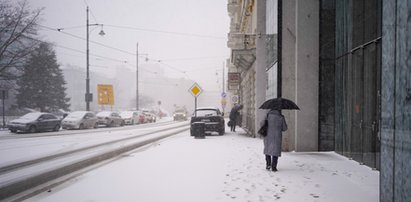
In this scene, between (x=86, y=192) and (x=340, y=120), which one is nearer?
(x=86, y=192)

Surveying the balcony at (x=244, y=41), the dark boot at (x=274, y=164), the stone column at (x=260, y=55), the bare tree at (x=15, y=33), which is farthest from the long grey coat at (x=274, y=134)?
the bare tree at (x=15, y=33)

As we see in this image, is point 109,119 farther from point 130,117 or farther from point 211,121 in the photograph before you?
point 211,121

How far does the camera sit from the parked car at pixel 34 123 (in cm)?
1962

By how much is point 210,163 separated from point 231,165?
64 centimetres

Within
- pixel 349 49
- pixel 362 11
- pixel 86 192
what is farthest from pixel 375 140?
pixel 86 192

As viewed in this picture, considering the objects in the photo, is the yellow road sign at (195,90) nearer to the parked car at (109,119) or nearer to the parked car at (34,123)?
the parked car at (34,123)

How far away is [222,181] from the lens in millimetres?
6094

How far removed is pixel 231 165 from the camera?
7.84 meters

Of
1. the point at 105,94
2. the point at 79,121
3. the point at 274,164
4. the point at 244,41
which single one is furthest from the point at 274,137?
the point at 105,94

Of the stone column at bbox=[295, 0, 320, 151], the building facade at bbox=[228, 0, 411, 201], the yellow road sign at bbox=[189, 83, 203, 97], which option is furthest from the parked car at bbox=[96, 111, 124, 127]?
the stone column at bbox=[295, 0, 320, 151]

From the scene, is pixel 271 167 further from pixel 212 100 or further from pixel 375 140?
pixel 212 100

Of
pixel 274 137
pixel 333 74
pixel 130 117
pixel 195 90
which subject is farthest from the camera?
pixel 130 117

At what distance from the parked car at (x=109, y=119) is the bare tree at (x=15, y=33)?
7.99 metres

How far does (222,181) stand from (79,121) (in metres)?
21.2
